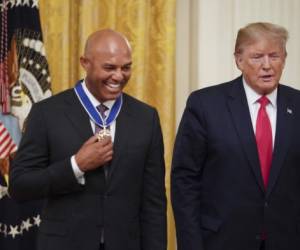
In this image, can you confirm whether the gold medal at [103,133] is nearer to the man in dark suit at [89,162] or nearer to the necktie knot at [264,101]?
the man in dark suit at [89,162]

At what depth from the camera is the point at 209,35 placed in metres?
4.05

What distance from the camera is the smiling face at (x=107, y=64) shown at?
7.23 feet

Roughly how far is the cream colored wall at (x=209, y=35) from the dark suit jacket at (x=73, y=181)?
1.84m

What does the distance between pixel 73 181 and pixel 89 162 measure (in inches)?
3.8

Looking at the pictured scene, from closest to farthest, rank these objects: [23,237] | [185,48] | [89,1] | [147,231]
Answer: [147,231] < [23,237] < [89,1] < [185,48]

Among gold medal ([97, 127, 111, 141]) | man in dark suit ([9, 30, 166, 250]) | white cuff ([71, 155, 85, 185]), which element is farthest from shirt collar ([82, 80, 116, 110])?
white cuff ([71, 155, 85, 185])

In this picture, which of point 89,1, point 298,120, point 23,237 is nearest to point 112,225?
point 298,120

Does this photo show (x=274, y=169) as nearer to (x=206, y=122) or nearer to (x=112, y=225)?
(x=206, y=122)

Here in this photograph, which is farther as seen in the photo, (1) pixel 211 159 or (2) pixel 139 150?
(1) pixel 211 159

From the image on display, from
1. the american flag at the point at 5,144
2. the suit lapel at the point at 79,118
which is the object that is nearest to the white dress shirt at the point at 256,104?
the suit lapel at the point at 79,118

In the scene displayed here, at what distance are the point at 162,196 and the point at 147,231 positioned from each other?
0.52 feet

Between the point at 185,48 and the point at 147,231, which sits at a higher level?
the point at 185,48

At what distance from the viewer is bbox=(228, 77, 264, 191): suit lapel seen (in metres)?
2.41

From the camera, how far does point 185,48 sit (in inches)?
161
